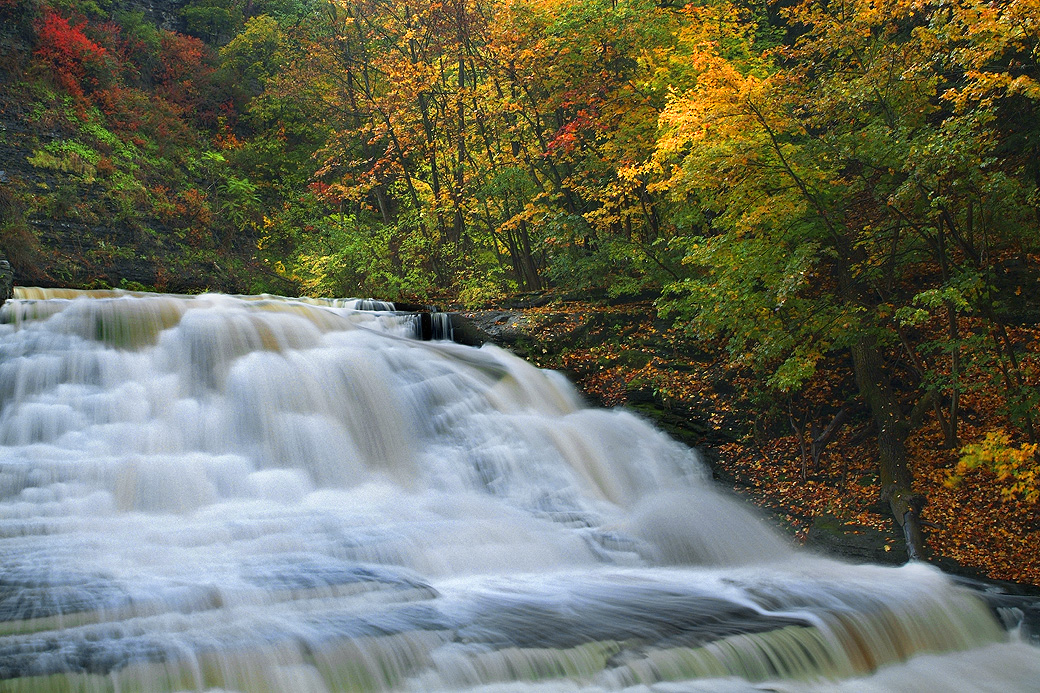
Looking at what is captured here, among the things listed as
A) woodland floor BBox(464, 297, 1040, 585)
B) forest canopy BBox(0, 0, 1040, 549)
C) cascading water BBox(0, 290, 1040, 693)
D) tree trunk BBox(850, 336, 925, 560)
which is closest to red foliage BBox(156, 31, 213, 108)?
forest canopy BBox(0, 0, 1040, 549)

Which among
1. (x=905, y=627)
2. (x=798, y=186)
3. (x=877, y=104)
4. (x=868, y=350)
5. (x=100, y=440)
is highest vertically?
(x=877, y=104)

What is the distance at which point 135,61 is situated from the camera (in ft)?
77.4

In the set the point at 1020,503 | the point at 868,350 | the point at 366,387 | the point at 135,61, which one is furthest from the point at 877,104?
the point at 135,61

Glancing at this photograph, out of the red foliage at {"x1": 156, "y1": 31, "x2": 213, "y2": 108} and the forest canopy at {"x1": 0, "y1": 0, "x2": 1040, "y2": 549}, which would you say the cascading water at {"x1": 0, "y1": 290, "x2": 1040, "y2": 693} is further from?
the red foliage at {"x1": 156, "y1": 31, "x2": 213, "y2": 108}

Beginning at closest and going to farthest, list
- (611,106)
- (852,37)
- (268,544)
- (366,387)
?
(268,544), (852,37), (366,387), (611,106)

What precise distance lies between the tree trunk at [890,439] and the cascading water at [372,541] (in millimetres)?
732

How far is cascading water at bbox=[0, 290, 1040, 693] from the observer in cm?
436

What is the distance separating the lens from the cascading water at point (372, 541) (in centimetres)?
436

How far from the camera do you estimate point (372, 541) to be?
20.9ft

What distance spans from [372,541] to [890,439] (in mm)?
6333

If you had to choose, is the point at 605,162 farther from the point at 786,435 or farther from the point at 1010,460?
the point at 1010,460

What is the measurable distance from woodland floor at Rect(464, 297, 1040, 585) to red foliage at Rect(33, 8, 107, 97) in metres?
15.3

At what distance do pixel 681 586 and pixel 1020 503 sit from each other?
4003 millimetres

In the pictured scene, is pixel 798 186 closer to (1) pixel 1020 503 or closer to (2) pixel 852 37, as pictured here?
(2) pixel 852 37
